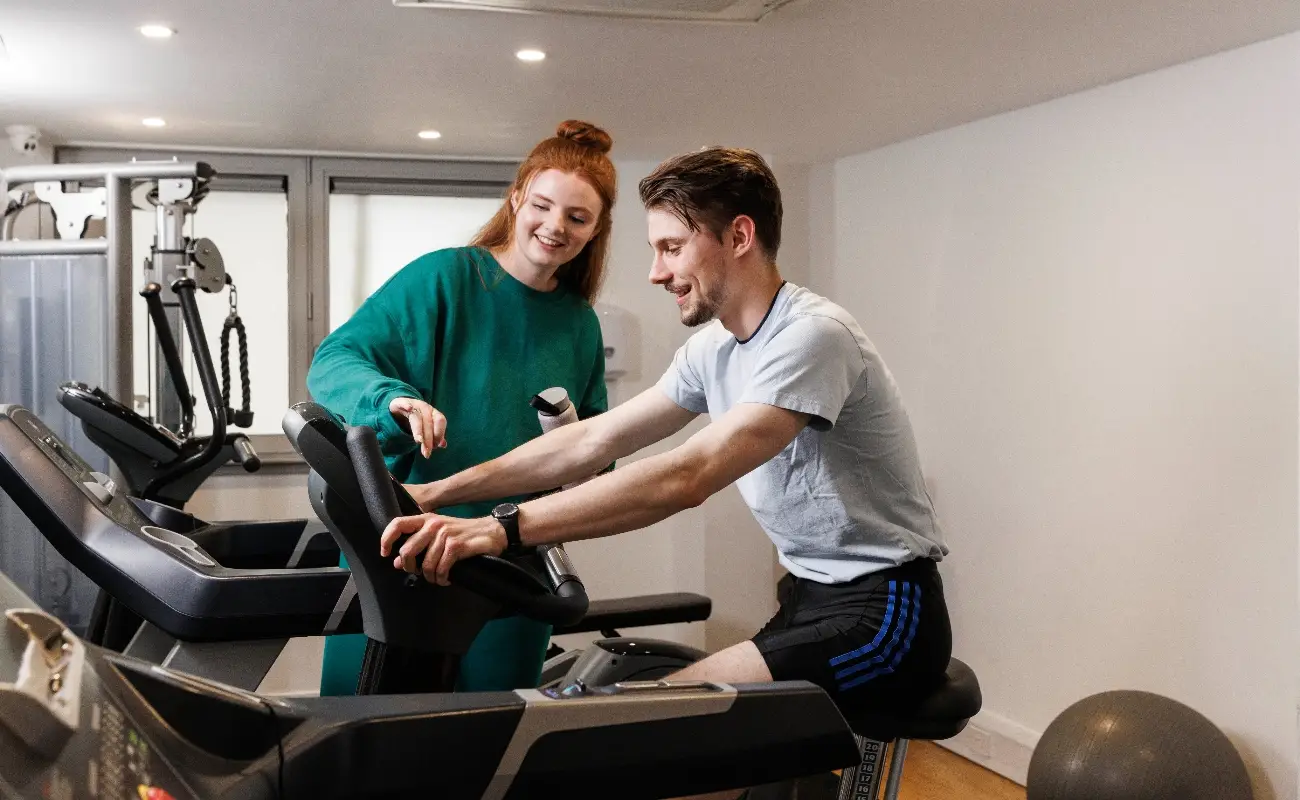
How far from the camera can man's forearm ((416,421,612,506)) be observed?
1786mm

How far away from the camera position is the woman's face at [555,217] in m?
1.99

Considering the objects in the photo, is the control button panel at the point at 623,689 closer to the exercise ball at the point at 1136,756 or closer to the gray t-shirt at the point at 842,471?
the gray t-shirt at the point at 842,471

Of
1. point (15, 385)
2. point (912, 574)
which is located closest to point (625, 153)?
point (15, 385)

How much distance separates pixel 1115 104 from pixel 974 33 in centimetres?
78

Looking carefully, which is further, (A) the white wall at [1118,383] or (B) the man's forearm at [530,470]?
(A) the white wall at [1118,383]

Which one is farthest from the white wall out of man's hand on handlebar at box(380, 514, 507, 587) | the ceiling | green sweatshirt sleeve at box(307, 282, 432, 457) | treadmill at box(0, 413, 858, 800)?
man's hand on handlebar at box(380, 514, 507, 587)

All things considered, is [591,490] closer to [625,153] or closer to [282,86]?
[282,86]

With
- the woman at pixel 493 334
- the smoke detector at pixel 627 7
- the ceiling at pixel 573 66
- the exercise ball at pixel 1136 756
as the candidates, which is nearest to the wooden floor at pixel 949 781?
the exercise ball at pixel 1136 756

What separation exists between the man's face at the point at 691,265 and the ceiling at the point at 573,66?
116 cm

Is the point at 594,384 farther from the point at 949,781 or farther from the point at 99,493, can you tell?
the point at 949,781

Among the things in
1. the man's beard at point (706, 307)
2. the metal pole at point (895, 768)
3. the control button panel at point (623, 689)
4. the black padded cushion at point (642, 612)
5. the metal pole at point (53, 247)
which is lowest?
the black padded cushion at point (642, 612)

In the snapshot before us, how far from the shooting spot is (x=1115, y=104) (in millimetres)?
3605

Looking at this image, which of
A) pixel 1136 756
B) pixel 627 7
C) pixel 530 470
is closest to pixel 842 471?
pixel 530 470

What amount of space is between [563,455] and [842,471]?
0.44 m
